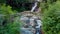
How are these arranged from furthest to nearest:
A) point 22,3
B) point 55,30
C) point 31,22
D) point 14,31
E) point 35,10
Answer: point 22,3, point 35,10, point 31,22, point 14,31, point 55,30

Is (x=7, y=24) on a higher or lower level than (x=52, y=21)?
lower

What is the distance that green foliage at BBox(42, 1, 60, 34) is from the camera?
751cm

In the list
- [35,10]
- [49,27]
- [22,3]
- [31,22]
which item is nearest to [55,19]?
[49,27]

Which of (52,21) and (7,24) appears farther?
(7,24)

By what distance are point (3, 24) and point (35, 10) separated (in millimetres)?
6049

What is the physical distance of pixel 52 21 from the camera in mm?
7598

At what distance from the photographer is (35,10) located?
13.8m

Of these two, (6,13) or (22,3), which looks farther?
(22,3)

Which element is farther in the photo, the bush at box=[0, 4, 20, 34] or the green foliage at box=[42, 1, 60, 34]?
the bush at box=[0, 4, 20, 34]

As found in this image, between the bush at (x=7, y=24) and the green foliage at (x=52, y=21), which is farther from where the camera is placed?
the bush at (x=7, y=24)

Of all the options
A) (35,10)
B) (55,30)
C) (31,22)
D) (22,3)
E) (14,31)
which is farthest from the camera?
(22,3)

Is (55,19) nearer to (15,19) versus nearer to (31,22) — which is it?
(15,19)

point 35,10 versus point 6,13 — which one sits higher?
point 6,13

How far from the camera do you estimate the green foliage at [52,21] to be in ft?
24.6
